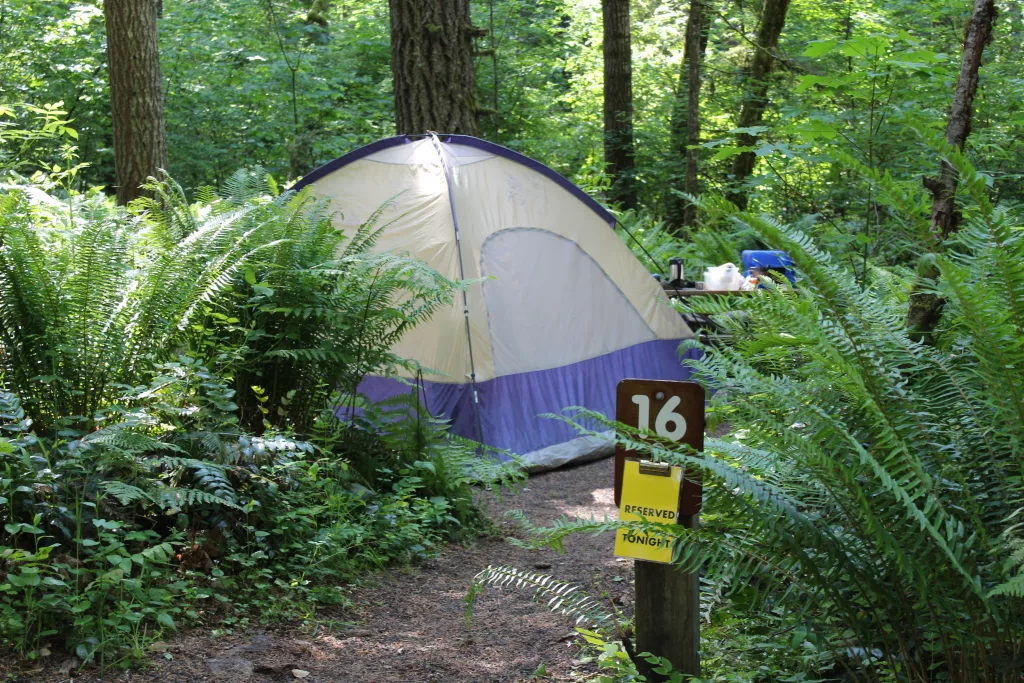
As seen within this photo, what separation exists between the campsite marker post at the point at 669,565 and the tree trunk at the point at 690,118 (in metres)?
4.31

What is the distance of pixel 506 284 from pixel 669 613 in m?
3.97

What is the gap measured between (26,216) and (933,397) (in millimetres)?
3399

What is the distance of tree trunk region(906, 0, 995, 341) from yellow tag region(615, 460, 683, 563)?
132 centimetres

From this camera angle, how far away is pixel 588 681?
281 cm

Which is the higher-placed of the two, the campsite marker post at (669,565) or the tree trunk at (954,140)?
the tree trunk at (954,140)

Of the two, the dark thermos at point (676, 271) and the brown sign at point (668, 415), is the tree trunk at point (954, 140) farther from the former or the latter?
the dark thermos at point (676, 271)

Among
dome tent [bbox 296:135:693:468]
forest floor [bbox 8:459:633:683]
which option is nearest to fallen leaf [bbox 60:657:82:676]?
forest floor [bbox 8:459:633:683]

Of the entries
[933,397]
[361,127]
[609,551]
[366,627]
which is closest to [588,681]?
[366,627]

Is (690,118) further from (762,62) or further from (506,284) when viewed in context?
(506,284)

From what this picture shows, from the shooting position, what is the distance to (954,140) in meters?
3.04

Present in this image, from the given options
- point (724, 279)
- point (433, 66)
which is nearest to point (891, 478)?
point (433, 66)

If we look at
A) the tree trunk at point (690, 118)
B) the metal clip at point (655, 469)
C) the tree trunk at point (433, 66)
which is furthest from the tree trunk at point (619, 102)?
the metal clip at point (655, 469)

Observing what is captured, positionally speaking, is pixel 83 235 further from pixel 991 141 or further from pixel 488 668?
pixel 991 141

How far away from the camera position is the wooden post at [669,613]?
222cm
